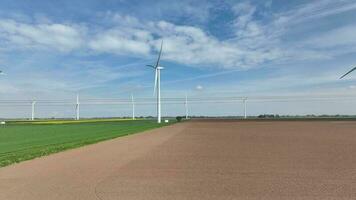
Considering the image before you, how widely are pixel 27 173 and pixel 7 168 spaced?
6.60 ft

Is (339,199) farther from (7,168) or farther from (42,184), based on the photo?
(7,168)

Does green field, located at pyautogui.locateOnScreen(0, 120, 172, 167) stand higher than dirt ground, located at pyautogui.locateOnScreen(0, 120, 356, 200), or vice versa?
green field, located at pyautogui.locateOnScreen(0, 120, 172, 167)

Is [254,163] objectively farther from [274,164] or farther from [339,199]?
[339,199]

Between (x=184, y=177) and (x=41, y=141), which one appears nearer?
(x=184, y=177)

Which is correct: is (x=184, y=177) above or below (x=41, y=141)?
below

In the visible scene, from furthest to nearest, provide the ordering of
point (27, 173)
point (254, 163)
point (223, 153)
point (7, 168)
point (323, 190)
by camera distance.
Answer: point (223, 153), point (254, 163), point (7, 168), point (27, 173), point (323, 190)

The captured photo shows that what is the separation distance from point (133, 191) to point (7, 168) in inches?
310

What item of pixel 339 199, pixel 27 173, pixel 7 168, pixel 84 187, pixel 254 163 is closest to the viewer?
pixel 339 199

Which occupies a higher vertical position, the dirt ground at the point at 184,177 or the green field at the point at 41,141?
the green field at the point at 41,141

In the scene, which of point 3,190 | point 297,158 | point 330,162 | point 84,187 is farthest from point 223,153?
point 3,190

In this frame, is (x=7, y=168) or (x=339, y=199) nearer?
(x=339, y=199)

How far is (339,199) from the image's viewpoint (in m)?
11.6

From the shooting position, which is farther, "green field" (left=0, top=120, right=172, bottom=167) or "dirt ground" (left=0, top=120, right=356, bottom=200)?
"green field" (left=0, top=120, right=172, bottom=167)

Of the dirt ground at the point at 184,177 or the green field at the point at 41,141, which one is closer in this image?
the dirt ground at the point at 184,177
